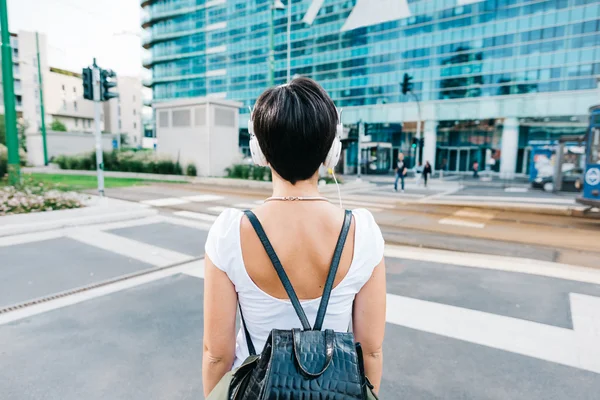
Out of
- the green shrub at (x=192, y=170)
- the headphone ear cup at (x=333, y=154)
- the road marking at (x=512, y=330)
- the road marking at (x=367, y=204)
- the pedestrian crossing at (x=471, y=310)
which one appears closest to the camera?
the headphone ear cup at (x=333, y=154)

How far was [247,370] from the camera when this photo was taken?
3.59 feet

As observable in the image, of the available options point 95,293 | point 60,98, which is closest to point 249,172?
point 95,293

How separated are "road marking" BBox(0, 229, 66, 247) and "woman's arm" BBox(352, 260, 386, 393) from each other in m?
7.26

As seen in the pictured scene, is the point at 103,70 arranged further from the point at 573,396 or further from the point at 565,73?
the point at 565,73

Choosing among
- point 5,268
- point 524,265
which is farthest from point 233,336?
point 524,265

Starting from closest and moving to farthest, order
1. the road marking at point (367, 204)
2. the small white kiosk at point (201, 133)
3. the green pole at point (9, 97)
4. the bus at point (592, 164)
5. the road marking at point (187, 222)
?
1. the road marking at point (187, 222)
2. the green pole at point (9, 97)
3. the bus at point (592, 164)
4. the road marking at point (367, 204)
5. the small white kiosk at point (201, 133)

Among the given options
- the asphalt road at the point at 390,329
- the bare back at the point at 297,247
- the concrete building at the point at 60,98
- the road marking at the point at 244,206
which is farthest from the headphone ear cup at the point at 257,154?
the concrete building at the point at 60,98

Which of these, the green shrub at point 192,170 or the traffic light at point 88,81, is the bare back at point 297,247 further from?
the green shrub at point 192,170

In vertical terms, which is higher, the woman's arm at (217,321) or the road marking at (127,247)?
the woman's arm at (217,321)

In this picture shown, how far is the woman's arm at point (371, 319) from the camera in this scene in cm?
131

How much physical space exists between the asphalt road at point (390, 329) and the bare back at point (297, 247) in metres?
1.87

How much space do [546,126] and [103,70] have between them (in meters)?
39.5

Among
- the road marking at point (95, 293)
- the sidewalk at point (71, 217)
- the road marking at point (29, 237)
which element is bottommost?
the road marking at point (95, 293)

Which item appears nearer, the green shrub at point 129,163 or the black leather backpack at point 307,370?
the black leather backpack at point 307,370
